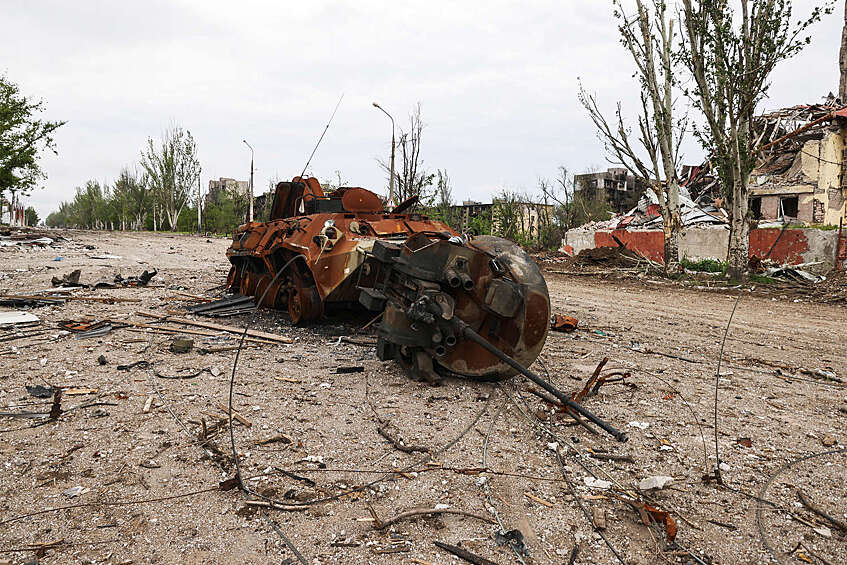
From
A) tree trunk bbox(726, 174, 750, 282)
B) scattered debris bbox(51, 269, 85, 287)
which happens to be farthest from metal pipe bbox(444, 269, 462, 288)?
tree trunk bbox(726, 174, 750, 282)

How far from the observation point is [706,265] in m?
16.6

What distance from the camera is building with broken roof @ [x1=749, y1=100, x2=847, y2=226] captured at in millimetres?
21688

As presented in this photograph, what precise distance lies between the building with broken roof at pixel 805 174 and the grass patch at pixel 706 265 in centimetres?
623

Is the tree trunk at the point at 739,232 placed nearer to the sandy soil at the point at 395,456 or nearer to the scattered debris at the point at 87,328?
the sandy soil at the point at 395,456

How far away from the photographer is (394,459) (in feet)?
11.8

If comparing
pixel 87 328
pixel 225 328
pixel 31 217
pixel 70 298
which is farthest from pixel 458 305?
pixel 31 217

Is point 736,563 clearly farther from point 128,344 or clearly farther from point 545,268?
point 545,268

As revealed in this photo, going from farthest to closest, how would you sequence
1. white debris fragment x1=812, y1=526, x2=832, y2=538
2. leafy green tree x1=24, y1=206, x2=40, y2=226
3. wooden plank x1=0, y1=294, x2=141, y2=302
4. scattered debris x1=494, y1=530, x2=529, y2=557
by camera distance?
leafy green tree x1=24, y1=206, x2=40, y2=226 → wooden plank x1=0, y1=294, x2=141, y2=302 → white debris fragment x1=812, y1=526, x2=832, y2=538 → scattered debris x1=494, y1=530, x2=529, y2=557

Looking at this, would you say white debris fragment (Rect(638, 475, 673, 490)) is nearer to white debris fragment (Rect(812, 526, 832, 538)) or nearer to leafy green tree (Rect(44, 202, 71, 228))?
white debris fragment (Rect(812, 526, 832, 538))

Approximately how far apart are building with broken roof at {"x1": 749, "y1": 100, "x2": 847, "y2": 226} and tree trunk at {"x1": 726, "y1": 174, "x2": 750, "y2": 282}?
8.33m

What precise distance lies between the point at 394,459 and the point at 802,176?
24.7 metres

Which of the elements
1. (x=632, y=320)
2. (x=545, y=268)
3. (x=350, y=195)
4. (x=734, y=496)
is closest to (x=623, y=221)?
(x=545, y=268)

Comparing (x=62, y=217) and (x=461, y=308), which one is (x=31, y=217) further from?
(x=461, y=308)

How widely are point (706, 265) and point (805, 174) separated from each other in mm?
9495
